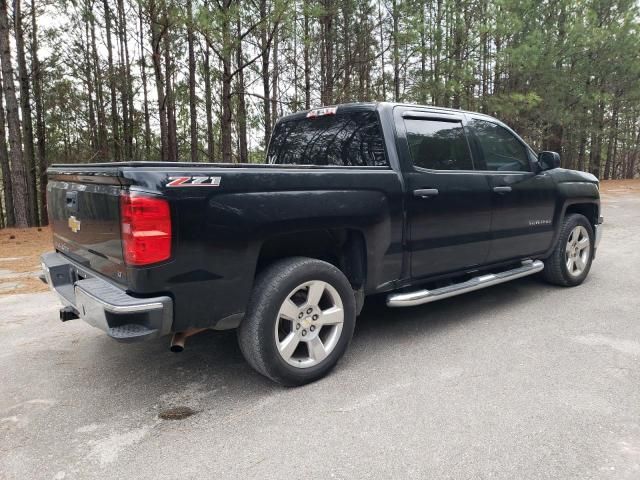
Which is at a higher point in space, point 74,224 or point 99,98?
point 99,98

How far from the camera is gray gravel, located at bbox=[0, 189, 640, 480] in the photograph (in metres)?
2.27

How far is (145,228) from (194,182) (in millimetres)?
350

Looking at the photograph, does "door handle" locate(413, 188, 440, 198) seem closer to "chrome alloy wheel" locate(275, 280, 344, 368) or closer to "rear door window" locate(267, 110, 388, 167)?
"rear door window" locate(267, 110, 388, 167)

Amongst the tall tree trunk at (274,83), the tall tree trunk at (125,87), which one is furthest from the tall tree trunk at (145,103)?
the tall tree trunk at (274,83)

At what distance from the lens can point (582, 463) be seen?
2.22 metres

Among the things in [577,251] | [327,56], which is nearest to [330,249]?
[577,251]

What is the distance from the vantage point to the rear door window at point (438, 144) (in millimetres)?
3807

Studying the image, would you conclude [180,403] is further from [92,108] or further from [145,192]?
[92,108]

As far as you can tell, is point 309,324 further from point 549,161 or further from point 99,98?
point 99,98

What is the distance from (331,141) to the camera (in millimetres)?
4086

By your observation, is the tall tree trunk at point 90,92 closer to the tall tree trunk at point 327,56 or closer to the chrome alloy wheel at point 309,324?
the tall tree trunk at point 327,56

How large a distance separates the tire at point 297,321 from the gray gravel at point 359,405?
0.55 ft

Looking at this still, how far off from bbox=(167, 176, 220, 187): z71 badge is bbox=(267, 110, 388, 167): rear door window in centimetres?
143

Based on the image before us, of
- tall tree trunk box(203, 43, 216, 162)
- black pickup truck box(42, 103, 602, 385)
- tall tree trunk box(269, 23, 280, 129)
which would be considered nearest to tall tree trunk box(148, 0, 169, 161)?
tall tree trunk box(203, 43, 216, 162)
